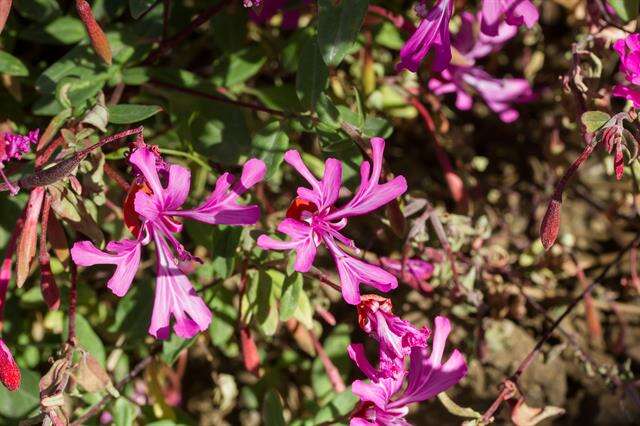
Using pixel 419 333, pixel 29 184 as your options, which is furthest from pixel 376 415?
pixel 29 184

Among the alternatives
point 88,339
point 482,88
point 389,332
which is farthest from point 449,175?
point 88,339

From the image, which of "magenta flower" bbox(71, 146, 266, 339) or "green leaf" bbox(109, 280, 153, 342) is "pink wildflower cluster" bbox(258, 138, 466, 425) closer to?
"magenta flower" bbox(71, 146, 266, 339)

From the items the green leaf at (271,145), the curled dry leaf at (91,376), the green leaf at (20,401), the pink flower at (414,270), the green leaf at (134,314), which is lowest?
the green leaf at (20,401)

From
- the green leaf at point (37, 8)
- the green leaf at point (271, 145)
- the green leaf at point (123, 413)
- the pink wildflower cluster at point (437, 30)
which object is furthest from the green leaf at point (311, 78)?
the green leaf at point (123, 413)

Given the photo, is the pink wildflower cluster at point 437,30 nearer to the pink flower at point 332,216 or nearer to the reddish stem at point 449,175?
the pink flower at point 332,216

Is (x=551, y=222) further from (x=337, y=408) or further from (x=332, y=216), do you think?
(x=337, y=408)
